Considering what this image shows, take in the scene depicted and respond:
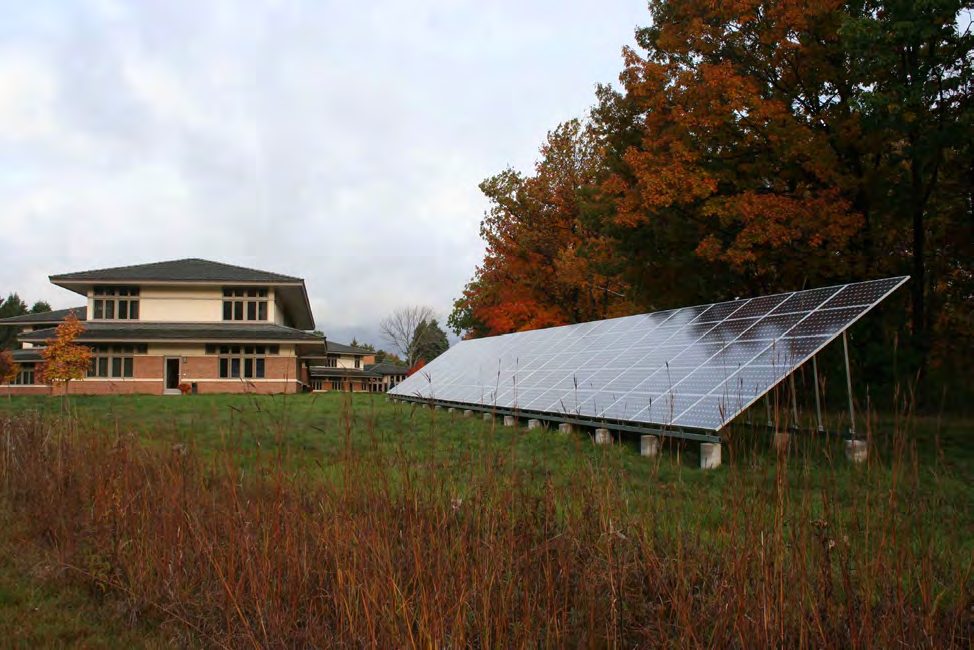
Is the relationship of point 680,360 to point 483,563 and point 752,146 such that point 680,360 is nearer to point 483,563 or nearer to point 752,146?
point 483,563

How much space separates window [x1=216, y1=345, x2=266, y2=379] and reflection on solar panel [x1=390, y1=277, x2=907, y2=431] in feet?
63.8

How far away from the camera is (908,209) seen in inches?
584

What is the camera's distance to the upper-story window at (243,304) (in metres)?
35.5

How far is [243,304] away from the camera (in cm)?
3559

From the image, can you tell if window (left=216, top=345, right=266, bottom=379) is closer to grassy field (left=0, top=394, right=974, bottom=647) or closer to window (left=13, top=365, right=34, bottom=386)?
window (left=13, top=365, right=34, bottom=386)

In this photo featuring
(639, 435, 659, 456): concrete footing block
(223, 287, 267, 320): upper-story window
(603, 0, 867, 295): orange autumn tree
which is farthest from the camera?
(223, 287, 267, 320): upper-story window

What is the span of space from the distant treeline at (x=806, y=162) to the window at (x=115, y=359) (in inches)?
935

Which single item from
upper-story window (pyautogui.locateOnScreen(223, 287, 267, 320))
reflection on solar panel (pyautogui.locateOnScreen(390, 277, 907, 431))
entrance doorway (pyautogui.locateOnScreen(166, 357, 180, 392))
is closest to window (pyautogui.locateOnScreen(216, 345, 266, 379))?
entrance doorway (pyautogui.locateOnScreen(166, 357, 180, 392))

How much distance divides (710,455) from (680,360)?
2347mm

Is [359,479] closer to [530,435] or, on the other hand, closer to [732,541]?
[732,541]

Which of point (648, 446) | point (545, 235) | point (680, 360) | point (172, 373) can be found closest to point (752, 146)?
point (680, 360)

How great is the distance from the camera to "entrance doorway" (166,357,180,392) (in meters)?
32.9

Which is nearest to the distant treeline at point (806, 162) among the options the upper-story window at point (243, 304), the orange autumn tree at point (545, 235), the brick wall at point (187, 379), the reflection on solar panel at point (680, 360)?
the reflection on solar panel at point (680, 360)

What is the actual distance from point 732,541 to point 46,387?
42.0 metres
